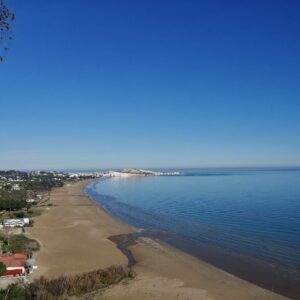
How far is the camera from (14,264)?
25.2 m

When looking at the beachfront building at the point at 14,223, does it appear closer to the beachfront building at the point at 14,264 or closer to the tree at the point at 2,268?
the beachfront building at the point at 14,264

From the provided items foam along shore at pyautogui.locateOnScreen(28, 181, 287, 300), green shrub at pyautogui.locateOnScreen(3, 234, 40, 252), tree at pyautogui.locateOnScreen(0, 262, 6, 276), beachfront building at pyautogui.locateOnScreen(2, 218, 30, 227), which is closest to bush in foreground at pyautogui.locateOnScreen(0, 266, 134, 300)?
foam along shore at pyautogui.locateOnScreen(28, 181, 287, 300)

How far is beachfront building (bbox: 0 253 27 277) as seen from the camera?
80.4 ft

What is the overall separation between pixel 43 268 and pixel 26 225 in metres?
20.9

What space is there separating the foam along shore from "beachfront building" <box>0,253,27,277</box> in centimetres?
90

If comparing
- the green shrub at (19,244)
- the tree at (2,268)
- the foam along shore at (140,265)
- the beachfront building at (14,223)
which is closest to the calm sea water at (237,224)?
the foam along shore at (140,265)

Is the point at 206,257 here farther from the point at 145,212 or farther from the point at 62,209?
the point at 62,209

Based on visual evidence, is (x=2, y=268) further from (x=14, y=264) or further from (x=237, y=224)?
(x=237, y=224)

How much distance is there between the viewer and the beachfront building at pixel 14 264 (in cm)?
2450

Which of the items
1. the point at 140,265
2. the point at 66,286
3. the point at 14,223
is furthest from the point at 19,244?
the point at 66,286

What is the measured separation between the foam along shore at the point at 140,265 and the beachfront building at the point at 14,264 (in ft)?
2.95

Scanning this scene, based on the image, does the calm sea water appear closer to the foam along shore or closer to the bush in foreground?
the foam along shore

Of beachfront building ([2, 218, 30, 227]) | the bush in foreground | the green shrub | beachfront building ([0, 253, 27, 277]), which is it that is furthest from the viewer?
beachfront building ([2, 218, 30, 227])

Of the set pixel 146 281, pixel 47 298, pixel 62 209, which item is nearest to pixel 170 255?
pixel 146 281
